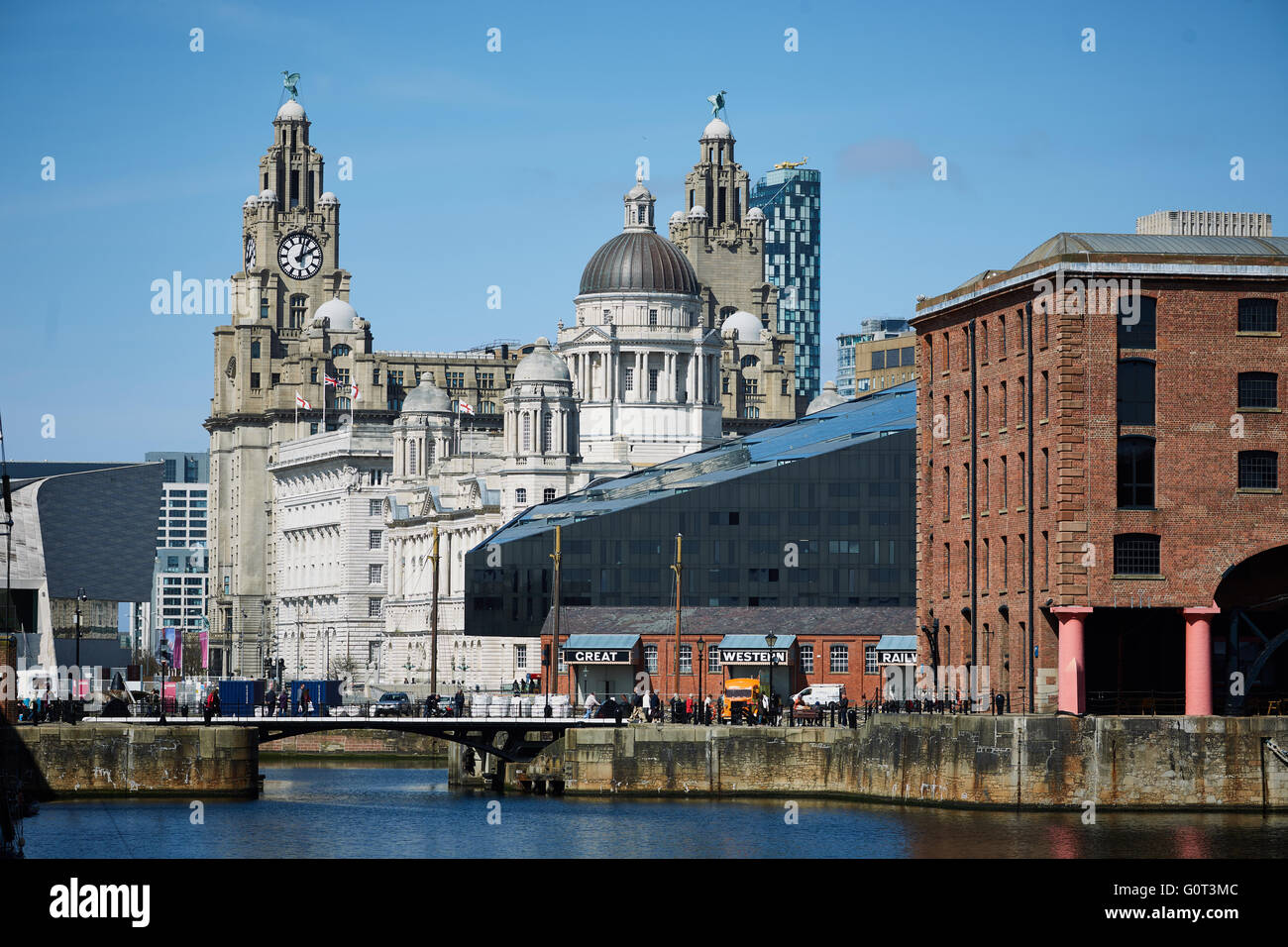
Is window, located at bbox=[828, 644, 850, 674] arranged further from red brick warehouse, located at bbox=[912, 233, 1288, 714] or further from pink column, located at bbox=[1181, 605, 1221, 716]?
pink column, located at bbox=[1181, 605, 1221, 716]

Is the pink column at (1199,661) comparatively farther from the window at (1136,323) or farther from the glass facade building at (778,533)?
the glass facade building at (778,533)

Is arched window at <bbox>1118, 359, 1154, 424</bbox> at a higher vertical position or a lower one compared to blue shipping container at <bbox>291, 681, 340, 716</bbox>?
higher

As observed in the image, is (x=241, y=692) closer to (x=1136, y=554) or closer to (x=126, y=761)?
(x=126, y=761)

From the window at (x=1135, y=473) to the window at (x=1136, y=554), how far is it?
1066 millimetres

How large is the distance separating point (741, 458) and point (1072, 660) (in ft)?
255

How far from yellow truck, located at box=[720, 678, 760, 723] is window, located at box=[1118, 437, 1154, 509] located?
2283 centimetres

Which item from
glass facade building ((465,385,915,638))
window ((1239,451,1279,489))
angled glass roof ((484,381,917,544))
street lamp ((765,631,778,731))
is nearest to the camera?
window ((1239,451,1279,489))

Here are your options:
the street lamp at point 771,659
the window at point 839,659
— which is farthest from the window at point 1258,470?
the window at point 839,659

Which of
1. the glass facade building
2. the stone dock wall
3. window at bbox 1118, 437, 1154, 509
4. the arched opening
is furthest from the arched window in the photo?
the stone dock wall

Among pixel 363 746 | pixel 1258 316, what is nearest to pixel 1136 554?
pixel 1258 316

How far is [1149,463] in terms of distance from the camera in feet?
309

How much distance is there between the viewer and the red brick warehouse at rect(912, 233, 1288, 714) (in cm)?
9344
